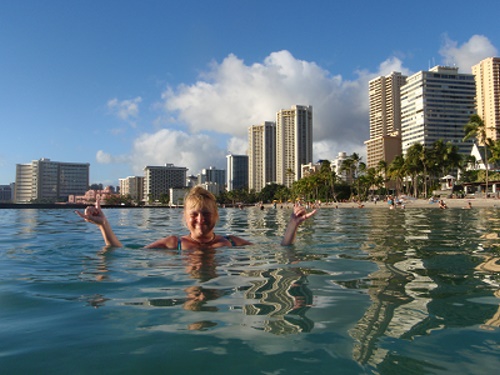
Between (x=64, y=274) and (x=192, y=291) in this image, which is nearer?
(x=192, y=291)

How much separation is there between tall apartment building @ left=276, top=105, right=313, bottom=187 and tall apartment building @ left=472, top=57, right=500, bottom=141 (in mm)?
68565

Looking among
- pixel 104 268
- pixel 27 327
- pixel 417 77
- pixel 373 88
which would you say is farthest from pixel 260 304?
pixel 373 88

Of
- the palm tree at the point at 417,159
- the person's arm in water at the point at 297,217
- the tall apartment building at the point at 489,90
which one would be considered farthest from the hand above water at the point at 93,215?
the tall apartment building at the point at 489,90

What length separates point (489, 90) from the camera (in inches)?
→ 6132

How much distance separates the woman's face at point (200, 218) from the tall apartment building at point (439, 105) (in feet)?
504

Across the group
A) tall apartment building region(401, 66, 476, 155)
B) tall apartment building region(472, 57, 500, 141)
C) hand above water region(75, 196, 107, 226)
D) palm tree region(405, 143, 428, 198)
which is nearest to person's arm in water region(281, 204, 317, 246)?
hand above water region(75, 196, 107, 226)

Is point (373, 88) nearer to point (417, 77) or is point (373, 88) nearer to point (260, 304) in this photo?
point (417, 77)

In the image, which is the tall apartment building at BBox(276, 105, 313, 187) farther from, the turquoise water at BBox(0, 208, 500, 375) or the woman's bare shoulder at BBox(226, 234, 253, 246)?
the turquoise water at BBox(0, 208, 500, 375)

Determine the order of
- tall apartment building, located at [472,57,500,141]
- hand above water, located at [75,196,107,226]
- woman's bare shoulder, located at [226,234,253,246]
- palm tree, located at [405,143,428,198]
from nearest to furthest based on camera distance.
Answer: hand above water, located at [75,196,107,226]
woman's bare shoulder, located at [226,234,253,246]
palm tree, located at [405,143,428,198]
tall apartment building, located at [472,57,500,141]

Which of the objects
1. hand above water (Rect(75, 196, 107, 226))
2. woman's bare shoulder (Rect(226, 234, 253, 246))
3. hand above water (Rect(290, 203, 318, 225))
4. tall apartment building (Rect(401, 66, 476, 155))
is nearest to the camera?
hand above water (Rect(75, 196, 107, 226))

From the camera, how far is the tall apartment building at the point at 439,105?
146m

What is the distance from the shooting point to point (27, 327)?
8.32 feet

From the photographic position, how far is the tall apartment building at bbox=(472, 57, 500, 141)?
15325 centimetres

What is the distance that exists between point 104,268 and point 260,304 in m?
2.64
